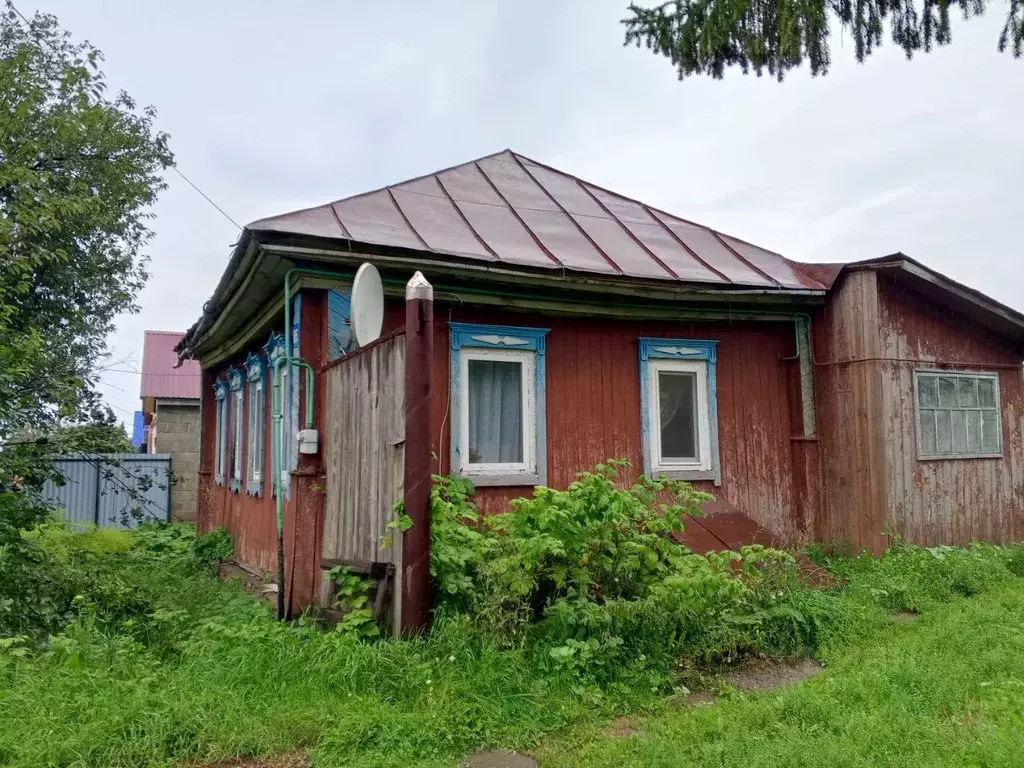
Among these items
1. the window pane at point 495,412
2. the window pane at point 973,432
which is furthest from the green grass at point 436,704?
the window pane at point 973,432

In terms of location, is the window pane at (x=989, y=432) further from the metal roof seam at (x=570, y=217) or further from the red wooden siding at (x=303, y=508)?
the red wooden siding at (x=303, y=508)

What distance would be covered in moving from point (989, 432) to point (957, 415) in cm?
64

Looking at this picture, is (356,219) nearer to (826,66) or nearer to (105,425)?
(105,425)

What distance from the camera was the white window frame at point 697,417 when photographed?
283 inches

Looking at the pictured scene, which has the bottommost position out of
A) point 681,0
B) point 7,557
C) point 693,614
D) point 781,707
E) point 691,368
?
point 781,707

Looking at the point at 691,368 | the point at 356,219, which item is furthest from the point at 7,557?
the point at 691,368

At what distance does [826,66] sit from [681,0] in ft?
4.25

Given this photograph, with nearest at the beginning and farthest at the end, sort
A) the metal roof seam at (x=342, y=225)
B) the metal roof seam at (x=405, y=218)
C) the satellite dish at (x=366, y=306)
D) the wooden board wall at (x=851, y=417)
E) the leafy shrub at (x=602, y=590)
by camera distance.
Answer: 1. the leafy shrub at (x=602, y=590)
2. the satellite dish at (x=366, y=306)
3. the metal roof seam at (x=342, y=225)
4. the metal roof seam at (x=405, y=218)
5. the wooden board wall at (x=851, y=417)

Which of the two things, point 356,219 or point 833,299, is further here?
point 833,299

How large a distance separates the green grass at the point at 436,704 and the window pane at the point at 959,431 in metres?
3.23

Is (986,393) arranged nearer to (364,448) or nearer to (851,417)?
(851,417)

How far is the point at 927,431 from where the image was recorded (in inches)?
305

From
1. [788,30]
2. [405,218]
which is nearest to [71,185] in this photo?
[405,218]

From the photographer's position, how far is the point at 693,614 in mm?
4734
